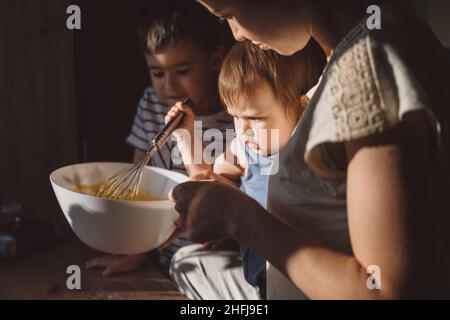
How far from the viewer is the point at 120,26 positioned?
154cm

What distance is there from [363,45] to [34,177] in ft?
4.10

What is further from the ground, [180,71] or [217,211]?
[180,71]

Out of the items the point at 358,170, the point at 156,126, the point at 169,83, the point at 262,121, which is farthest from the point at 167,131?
the point at 358,170

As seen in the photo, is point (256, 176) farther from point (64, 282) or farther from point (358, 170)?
point (358, 170)

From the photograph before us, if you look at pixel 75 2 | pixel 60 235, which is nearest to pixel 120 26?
pixel 75 2

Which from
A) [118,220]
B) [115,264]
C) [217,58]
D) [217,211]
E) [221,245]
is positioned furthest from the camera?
[217,58]

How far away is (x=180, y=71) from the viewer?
1316mm

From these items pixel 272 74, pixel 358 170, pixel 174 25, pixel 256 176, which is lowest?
pixel 256 176

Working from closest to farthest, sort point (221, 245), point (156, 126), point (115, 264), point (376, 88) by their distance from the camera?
Result: 1. point (376, 88)
2. point (115, 264)
3. point (221, 245)
4. point (156, 126)

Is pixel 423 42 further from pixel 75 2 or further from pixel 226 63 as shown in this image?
pixel 75 2

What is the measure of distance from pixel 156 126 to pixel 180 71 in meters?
0.22

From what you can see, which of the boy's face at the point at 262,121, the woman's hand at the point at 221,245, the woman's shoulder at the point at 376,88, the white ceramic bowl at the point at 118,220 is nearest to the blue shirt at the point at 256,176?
the boy's face at the point at 262,121

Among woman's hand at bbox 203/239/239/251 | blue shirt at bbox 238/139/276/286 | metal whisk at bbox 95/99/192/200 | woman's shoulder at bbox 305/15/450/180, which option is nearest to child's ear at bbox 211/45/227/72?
blue shirt at bbox 238/139/276/286

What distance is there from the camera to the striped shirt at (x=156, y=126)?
1.41m
